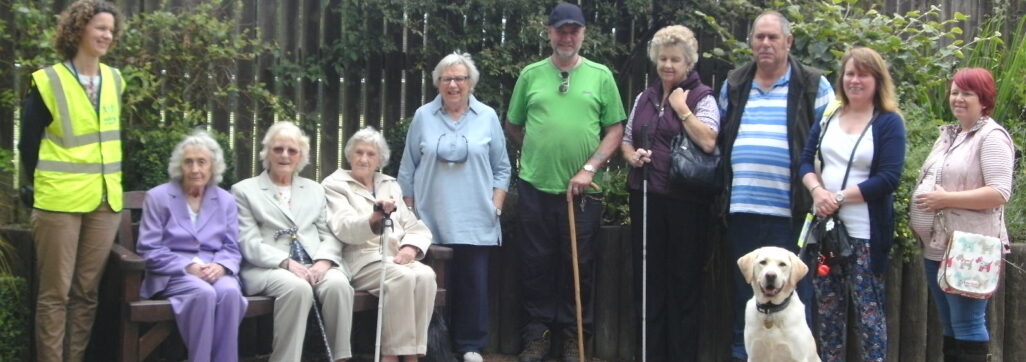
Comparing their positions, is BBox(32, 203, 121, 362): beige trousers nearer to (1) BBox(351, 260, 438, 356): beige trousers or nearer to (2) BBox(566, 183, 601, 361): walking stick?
(1) BBox(351, 260, 438, 356): beige trousers

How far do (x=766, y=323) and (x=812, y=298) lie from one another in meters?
0.97

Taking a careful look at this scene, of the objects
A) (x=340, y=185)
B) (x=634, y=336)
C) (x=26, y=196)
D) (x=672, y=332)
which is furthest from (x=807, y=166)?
(x=26, y=196)

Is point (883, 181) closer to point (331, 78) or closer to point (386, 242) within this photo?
point (386, 242)

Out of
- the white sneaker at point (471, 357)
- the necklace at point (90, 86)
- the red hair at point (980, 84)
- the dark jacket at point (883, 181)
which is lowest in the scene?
the white sneaker at point (471, 357)

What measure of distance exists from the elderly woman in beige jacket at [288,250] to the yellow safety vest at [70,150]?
28.1 inches

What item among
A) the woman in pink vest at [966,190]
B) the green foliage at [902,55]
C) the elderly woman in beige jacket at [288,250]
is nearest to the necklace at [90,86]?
the elderly woman in beige jacket at [288,250]

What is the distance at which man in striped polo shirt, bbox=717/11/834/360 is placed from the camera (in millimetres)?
5754

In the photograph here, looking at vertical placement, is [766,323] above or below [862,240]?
below

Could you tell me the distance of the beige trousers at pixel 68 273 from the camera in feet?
17.6

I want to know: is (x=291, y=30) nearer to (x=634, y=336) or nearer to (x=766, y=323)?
(x=634, y=336)

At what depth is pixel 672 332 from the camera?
Answer: 6.24 meters

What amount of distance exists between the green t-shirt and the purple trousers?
1.69 meters

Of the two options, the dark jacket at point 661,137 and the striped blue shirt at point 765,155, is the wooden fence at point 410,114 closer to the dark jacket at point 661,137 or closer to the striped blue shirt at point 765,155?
the dark jacket at point 661,137

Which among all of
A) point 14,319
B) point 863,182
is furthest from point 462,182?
point 14,319
